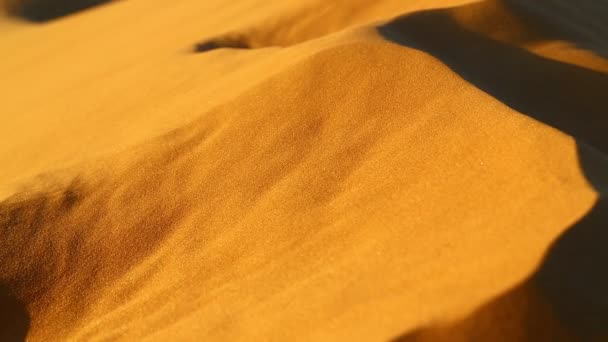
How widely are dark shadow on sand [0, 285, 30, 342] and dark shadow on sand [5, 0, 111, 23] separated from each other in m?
5.78

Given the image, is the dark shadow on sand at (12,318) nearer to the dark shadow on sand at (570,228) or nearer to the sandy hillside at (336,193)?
the sandy hillside at (336,193)

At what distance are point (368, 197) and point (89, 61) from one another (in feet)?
10.7

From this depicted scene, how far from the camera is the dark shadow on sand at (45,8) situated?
779 cm

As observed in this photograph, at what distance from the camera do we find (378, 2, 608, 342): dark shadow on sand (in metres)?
1.70

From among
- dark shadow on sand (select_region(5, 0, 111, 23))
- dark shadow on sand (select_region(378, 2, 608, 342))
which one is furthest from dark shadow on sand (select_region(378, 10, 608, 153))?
dark shadow on sand (select_region(5, 0, 111, 23))

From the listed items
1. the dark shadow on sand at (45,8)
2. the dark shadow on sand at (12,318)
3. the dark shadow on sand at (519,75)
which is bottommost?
the dark shadow on sand at (45,8)

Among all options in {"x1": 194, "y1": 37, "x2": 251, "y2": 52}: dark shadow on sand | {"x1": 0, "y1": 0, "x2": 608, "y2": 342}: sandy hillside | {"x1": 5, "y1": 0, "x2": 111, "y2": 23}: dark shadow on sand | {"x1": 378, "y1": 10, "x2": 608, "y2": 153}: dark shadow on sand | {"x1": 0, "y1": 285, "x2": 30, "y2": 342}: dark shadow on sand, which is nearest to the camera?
{"x1": 0, "y1": 0, "x2": 608, "y2": 342}: sandy hillside

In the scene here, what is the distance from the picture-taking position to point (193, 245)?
7.99 feet

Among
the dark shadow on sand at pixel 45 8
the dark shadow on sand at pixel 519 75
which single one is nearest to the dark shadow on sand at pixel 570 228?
the dark shadow on sand at pixel 519 75

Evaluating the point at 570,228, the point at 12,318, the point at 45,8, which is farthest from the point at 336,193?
the point at 45,8

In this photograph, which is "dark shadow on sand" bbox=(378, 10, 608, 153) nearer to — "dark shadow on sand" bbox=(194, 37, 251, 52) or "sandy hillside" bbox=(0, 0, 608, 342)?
"sandy hillside" bbox=(0, 0, 608, 342)

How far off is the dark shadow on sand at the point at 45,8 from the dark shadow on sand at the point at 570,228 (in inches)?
209

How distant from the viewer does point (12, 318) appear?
2.45 meters

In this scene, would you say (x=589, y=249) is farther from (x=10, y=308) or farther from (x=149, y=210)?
(x=10, y=308)
